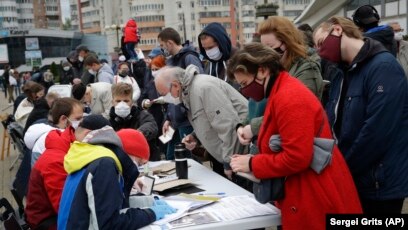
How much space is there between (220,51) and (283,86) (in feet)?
6.80

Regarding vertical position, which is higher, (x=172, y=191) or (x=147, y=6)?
(x=147, y=6)

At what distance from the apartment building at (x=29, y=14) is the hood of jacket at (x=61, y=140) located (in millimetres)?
83603

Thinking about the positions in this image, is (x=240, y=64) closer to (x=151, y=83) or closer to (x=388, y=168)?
(x=388, y=168)

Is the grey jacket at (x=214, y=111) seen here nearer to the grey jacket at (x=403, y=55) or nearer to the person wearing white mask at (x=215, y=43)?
the person wearing white mask at (x=215, y=43)

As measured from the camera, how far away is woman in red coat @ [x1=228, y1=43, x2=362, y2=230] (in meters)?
2.09

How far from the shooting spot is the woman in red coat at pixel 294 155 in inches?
82.4

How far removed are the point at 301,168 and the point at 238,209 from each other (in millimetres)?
561

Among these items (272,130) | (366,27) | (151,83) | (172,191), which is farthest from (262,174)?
(151,83)

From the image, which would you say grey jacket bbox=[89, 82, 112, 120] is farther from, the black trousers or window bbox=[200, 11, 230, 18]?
window bbox=[200, 11, 230, 18]

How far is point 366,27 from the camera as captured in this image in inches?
150

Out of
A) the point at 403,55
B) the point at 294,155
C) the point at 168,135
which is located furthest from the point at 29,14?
the point at 294,155

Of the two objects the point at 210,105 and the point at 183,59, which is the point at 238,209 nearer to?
the point at 210,105

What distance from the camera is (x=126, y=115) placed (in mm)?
4598

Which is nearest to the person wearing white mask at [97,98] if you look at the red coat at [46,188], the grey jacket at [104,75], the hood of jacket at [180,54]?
the grey jacket at [104,75]
